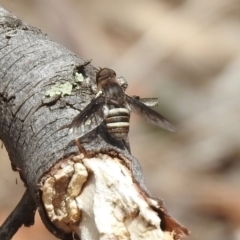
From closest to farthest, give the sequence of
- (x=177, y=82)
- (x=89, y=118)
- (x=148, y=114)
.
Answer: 1. (x=89, y=118)
2. (x=148, y=114)
3. (x=177, y=82)

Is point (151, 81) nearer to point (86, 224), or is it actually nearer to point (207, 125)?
point (207, 125)

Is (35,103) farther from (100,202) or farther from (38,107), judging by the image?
(100,202)

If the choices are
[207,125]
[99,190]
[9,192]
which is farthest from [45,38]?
[207,125]

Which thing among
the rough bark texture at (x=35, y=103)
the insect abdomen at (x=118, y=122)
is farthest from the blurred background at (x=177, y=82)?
the insect abdomen at (x=118, y=122)

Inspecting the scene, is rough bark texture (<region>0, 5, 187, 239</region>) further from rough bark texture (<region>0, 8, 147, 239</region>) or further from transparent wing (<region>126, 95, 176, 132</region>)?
transparent wing (<region>126, 95, 176, 132</region>)

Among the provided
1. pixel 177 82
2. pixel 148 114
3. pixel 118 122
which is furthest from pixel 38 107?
pixel 177 82

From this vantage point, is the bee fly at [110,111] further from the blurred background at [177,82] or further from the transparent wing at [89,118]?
the blurred background at [177,82]

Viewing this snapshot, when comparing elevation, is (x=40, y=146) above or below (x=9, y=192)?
below
